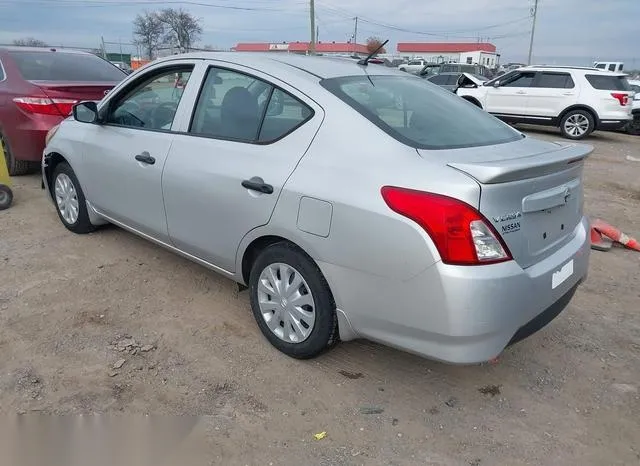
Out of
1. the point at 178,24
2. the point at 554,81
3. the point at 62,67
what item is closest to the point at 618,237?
the point at 62,67

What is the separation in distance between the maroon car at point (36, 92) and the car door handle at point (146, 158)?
295cm

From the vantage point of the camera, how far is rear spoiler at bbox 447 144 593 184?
2.29 metres

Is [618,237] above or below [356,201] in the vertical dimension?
below

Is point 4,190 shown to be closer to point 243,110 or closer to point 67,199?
point 67,199

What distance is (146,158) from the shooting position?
3.64 meters

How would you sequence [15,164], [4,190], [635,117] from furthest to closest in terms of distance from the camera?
[635,117]
[15,164]
[4,190]

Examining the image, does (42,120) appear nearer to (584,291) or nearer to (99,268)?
(99,268)

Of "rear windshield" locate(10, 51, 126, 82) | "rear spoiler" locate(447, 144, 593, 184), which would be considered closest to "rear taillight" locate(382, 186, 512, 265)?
"rear spoiler" locate(447, 144, 593, 184)

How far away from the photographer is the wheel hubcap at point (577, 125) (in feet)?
43.2

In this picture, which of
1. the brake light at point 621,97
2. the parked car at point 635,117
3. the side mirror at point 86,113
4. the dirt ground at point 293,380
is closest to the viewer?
the dirt ground at point 293,380

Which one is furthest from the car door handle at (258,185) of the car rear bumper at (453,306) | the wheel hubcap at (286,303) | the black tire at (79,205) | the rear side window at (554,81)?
the rear side window at (554,81)

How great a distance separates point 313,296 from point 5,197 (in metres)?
4.39

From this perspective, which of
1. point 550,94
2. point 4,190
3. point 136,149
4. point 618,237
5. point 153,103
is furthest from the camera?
point 550,94

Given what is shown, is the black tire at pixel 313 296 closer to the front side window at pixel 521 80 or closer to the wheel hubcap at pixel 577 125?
the wheel hubcap at pixel 577 125
